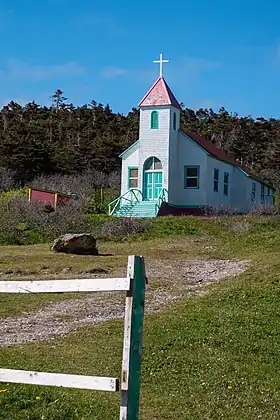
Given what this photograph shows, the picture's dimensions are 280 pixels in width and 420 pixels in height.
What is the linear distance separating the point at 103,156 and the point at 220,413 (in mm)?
46115

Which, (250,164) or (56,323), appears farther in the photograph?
(250,164)

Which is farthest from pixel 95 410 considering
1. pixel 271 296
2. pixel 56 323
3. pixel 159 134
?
→ pixel 159 134

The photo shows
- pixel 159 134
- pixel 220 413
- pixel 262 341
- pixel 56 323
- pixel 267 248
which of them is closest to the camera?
pixel 220 413

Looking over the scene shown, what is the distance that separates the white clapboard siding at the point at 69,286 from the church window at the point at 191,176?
98.4ft

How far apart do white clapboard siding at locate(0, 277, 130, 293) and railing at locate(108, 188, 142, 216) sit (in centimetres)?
2892

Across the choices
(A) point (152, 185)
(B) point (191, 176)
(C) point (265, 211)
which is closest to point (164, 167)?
(A) point (152, 185)

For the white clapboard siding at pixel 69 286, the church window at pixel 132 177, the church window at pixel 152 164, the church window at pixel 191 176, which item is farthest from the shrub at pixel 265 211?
the white clapboard siding at pixel 69 286

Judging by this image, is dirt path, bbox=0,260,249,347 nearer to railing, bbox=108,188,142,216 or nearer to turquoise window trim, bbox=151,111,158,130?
railing, bbox=108,188,142,216

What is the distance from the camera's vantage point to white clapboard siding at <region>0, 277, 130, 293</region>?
4.62 meters

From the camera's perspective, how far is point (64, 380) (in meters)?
4.65

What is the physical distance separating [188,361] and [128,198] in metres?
26.3

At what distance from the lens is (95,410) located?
239 inches

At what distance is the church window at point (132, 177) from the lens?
1379 inches

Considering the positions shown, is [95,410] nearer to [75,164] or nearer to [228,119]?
[75,164]
